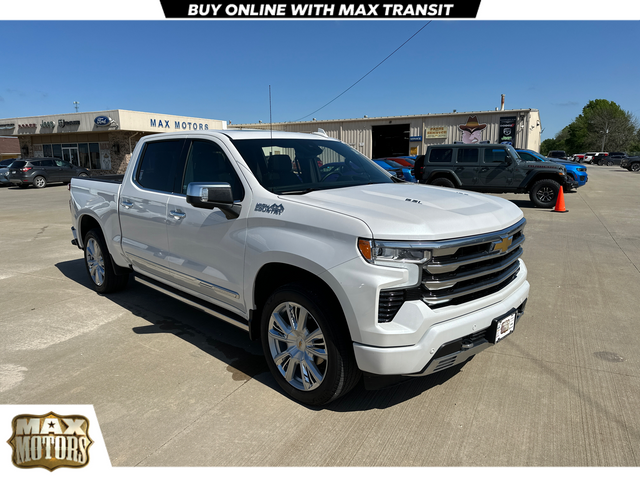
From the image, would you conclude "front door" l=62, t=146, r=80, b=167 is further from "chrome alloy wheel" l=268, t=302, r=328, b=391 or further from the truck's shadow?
"chrome alloy wheel" l=268, t=302, r=328, b=391

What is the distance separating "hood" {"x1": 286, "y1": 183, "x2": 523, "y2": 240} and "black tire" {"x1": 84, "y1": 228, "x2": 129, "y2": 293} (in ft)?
10.4

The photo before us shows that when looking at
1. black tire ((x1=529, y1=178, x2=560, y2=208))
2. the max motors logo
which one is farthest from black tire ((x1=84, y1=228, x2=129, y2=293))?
black tire ((x1=529, y1=178, x2=560, y2=208))

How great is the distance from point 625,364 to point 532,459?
175cm

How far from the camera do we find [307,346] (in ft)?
10.0

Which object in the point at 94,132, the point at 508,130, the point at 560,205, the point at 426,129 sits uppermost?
the point at 94,132

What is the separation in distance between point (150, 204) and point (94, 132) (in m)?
35.1

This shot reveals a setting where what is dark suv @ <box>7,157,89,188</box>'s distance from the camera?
986 inches

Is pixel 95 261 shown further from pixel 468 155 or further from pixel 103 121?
pixel 103 121

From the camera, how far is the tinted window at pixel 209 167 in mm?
3616

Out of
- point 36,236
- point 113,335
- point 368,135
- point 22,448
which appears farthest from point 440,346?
point 368,135

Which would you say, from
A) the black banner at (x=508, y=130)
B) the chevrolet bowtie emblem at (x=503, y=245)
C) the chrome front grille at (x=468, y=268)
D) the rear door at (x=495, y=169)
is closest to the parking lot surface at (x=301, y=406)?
the chrome front grille at (x=468, y=268)

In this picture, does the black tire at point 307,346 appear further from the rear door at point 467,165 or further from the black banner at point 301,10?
the rear door at point 467,165

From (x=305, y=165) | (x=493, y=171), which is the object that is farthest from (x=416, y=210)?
(x=493, y=171)
